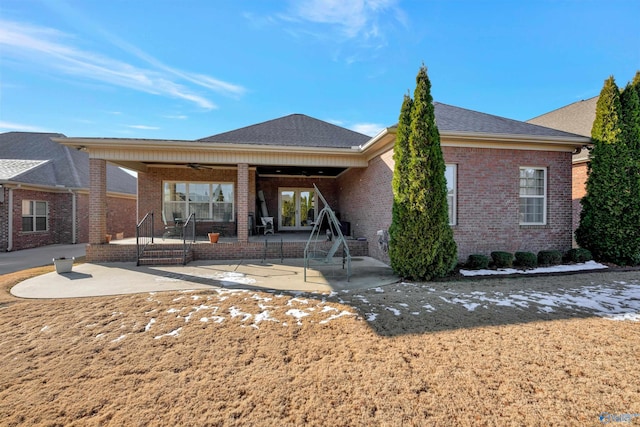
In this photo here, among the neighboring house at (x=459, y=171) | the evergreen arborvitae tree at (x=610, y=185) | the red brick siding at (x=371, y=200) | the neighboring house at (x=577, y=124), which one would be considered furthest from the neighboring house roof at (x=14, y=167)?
the neighboring house at (x=577, y=124)

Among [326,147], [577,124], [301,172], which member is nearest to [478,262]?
[326,147]

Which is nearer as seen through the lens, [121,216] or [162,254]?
[162,254]

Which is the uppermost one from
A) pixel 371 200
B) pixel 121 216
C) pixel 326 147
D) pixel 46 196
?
pixel 326 147

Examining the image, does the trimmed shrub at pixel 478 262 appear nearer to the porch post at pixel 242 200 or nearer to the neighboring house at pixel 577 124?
the neighboring house at pixel 577 124

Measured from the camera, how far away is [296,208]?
14.1m

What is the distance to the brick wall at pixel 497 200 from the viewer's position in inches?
304

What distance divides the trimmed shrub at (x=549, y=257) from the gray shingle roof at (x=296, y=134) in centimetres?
692

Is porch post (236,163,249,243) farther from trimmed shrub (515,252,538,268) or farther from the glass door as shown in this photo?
trimmed shrub (515,252,538,268)

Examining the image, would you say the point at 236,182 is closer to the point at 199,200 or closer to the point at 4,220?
the point at 199,200

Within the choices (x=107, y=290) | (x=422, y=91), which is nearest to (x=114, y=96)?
(x=107, y=290)

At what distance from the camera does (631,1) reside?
7.16 m

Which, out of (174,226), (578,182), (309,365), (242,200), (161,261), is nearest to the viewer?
(309,365)

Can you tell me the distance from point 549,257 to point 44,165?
21.9 metres

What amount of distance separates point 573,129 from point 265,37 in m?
13.0
